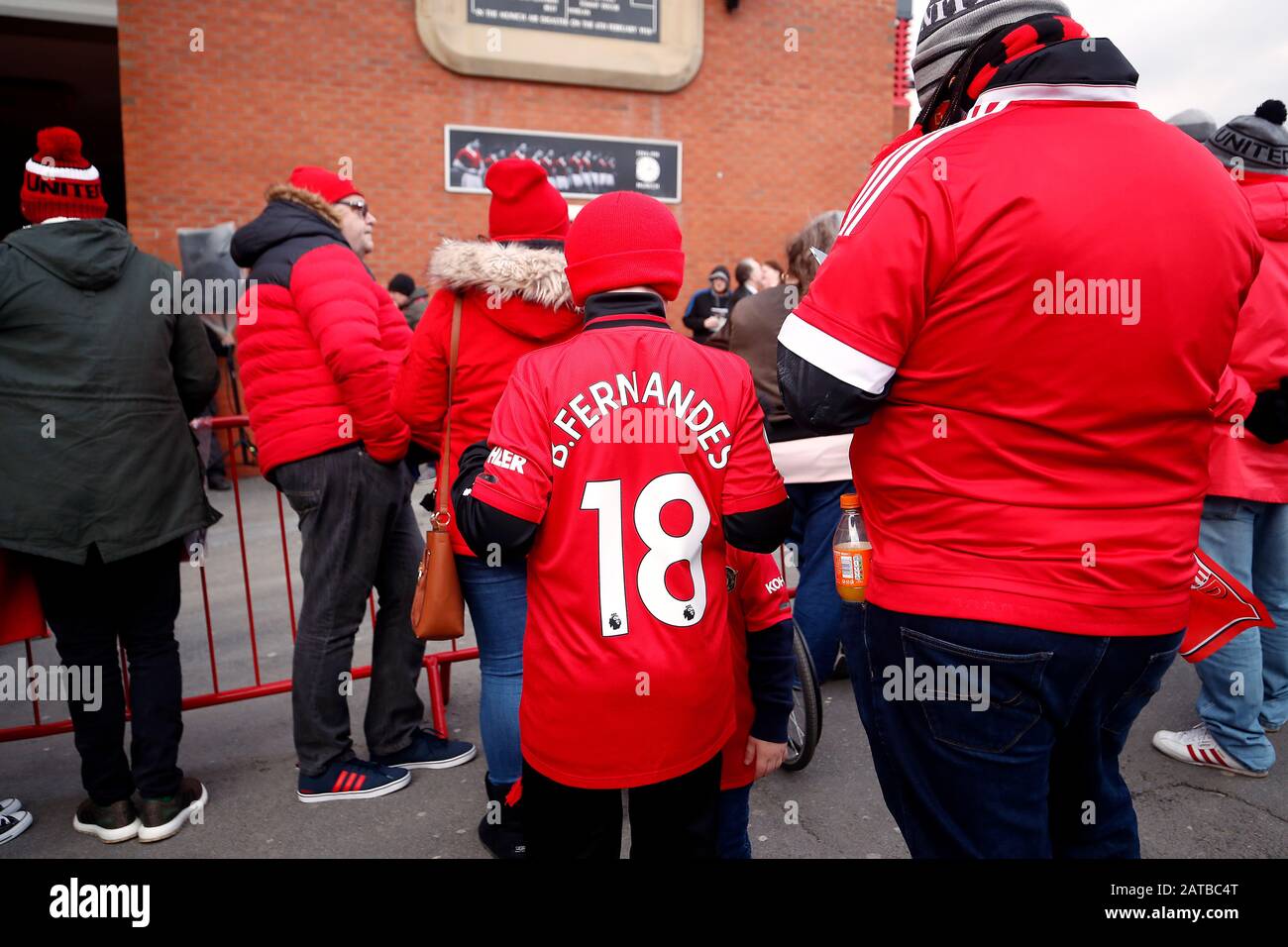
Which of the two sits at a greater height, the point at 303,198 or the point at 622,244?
the point at 303,198

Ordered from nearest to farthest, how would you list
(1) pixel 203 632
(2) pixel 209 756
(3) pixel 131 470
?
(3) pixel 131 470 < (2) pixel 209 756 < (1) pixel 203 632

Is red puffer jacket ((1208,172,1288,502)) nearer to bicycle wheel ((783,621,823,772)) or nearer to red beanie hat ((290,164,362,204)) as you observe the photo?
bicycle wheel ((783,621,823,772))

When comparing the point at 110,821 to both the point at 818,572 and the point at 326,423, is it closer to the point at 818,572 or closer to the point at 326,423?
the point at 326,423

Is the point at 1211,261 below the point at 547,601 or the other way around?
the other way around

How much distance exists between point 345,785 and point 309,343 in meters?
1.66

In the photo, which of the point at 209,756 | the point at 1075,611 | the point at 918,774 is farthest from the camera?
the point at 209,756

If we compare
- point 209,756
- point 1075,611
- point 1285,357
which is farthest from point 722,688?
point 209,756

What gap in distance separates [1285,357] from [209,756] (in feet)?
14.8

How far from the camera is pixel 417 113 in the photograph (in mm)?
10750

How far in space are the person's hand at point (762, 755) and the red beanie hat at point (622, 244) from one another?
1.10 meters

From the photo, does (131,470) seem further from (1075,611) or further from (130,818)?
(1075,611)

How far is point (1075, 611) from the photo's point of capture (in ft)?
4.73

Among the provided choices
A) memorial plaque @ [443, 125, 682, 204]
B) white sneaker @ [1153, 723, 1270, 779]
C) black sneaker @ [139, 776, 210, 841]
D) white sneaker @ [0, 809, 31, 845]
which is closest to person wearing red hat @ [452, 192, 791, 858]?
black sneaker @ [139, 776, 210, 841]

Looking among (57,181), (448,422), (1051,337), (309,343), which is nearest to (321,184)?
(309,343)
